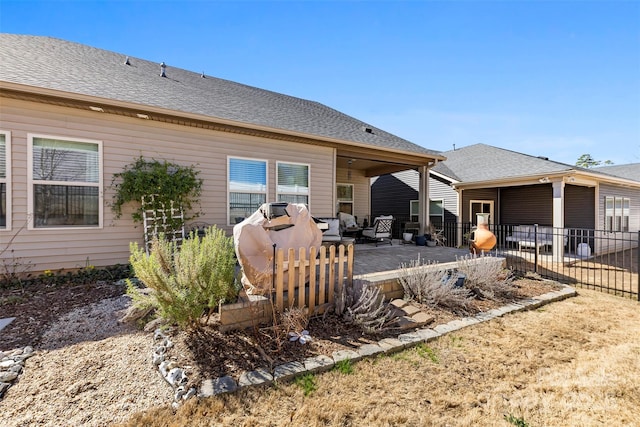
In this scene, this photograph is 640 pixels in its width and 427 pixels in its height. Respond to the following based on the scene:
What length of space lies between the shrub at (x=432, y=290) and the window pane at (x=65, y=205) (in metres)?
6.08

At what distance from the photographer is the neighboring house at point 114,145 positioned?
4.99m

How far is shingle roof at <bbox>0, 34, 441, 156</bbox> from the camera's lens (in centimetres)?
544

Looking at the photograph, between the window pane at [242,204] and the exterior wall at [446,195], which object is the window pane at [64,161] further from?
the exterior wall at [446,195]

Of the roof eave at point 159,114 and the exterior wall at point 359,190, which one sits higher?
the roof eave at point 159,114

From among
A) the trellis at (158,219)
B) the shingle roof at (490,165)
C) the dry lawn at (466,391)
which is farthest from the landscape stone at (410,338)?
the shingle roof at (490,165)

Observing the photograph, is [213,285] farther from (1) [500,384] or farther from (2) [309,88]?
(2) [309,88]

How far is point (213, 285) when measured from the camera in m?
2.94

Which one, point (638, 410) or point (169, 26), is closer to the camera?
point (638, 410)

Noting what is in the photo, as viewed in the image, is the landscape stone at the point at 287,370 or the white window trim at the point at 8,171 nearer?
the landscape stone at the point at 287,370

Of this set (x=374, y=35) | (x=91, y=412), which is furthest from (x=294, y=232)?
(x=374, y=35)

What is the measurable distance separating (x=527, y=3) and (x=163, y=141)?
964 cm

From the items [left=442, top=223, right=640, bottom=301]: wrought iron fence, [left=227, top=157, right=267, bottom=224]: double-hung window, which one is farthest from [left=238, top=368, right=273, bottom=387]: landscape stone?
[left=442, top=223, right=640, bottom=301]: wrought iron fence

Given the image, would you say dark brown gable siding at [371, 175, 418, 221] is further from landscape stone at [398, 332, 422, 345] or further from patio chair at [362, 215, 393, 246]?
landscape stone at [398, 332, 422, 345]

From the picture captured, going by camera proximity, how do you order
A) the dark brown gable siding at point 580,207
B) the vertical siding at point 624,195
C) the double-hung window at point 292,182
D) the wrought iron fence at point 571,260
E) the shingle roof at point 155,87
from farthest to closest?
the vertical siding at point 624,195, the dark brown gable siding at point 580,207, the double-hung window at point 292,182, the wrought iron fence at point 571,260, the shingle roof at point 155,87
